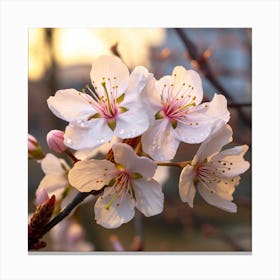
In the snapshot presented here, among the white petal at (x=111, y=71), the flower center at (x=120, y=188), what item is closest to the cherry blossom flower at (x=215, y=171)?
the flower center at (x=120, y=188)

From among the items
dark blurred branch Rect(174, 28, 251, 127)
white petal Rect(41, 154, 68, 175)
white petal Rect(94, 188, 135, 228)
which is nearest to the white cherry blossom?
white petal Rect(41, 154, 68, 175)

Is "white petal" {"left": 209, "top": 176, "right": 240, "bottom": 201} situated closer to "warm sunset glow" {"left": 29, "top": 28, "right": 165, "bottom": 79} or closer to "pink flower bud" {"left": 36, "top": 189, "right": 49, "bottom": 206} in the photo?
"pink flower bud" {"left": 36, "top": 189, "right": 49, "bottom": 206}

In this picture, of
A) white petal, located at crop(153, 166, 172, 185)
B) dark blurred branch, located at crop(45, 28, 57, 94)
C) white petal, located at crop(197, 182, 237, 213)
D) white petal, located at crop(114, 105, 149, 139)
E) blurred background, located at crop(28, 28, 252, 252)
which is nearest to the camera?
white petal, located at crop(114, 105, 149, 139)

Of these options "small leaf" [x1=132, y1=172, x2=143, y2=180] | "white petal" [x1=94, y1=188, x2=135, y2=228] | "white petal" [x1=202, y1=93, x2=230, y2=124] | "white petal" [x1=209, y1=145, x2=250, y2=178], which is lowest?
"white petal" [x1=94, y1=188, x2=135, y2=228]

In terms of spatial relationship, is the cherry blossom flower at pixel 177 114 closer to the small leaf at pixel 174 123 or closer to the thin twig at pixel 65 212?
the small leaf at pixel 174 123

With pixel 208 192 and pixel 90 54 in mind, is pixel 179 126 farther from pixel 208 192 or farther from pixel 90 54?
pixel 90 54
